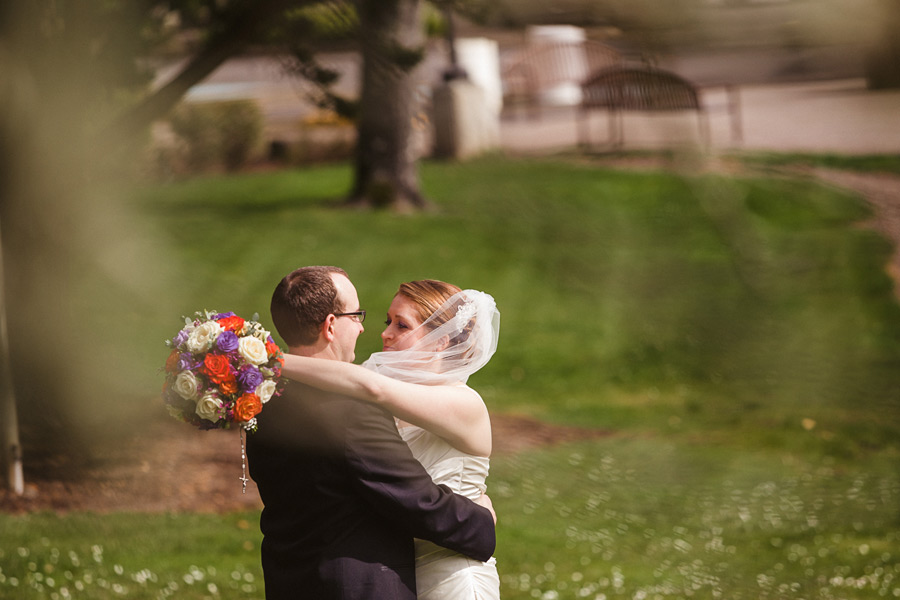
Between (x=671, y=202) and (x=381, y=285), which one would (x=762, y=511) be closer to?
(x=381, y=285)

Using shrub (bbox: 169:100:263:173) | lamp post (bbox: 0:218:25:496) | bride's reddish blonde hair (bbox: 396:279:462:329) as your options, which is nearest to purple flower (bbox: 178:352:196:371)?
bride's reddish blonde hair (bbox: 396:279:462:329)

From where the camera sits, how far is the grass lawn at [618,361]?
2.32 feet

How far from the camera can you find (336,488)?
233 cm

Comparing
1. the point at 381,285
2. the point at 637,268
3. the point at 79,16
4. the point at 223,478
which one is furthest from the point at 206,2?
the point at 381,285

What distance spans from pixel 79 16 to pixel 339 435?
8.78 feet

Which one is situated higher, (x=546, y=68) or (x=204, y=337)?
(x=546, y=68)

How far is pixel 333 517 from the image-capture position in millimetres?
2367

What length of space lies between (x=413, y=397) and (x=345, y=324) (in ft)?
0.82

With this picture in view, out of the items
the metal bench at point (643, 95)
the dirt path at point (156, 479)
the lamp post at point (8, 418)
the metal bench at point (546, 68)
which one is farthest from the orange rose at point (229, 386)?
the dirt path at point (156, 479)

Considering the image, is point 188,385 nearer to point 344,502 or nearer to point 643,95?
point 344,502

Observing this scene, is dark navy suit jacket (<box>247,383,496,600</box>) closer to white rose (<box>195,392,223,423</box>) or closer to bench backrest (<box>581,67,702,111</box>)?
white rose (<box>195,392,223,423</box>)

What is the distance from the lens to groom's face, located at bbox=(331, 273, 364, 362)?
95.6 inches

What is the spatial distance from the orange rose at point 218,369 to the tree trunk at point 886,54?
72.4 inches

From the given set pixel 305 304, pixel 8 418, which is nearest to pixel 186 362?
pixel 305 304
